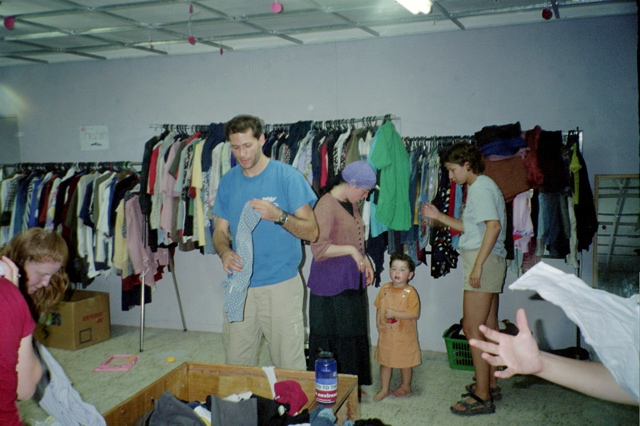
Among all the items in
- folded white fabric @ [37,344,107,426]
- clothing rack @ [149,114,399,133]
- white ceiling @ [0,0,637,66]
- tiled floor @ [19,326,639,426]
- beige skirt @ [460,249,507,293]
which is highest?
white ceiling @ [0,0,637,66]

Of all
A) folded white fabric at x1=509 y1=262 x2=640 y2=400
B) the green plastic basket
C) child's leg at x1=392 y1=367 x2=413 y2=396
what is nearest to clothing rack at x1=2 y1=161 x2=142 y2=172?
child's leg at x1=392 y1=367 x2=413 y2=396

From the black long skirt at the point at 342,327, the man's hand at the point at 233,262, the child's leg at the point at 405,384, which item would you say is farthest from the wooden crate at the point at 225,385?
the child's leg at the point at 405,384

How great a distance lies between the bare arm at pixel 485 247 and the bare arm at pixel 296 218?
1.04m

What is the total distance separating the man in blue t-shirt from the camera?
246 centimetres

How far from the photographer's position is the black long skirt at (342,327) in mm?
3014

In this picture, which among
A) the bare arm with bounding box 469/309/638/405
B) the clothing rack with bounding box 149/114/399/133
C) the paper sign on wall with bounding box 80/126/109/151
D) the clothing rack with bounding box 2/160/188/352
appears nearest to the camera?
the bare arm with bounding box 469/309/638/405

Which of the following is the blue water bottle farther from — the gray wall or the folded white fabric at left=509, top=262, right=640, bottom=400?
the gray wall

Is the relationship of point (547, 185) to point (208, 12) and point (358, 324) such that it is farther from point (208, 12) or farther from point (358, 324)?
point (208, 12)

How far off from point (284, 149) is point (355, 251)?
125 cm

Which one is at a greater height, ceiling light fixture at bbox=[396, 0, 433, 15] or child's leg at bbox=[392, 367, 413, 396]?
ceiling light fixture at bbox=[396, 0, 433, 15]

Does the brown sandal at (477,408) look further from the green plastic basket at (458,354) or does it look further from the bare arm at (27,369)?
the bare arm at (27,369)

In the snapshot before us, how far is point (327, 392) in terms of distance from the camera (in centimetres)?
194

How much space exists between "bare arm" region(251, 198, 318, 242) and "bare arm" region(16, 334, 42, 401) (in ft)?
3.42

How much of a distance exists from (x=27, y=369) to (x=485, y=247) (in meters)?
2.31
